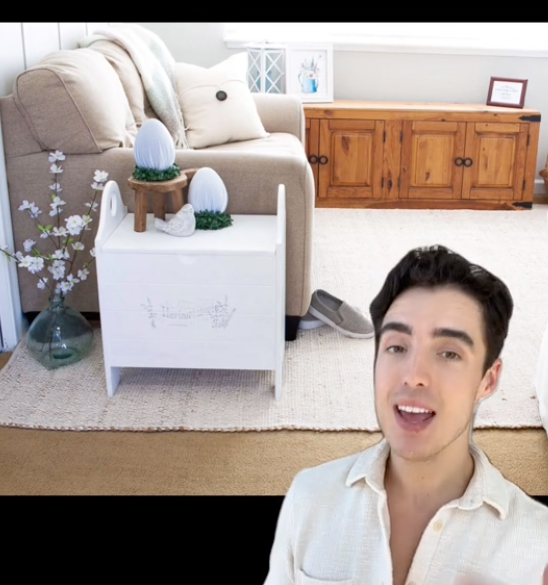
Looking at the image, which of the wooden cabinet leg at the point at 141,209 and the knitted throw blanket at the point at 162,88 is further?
the knitted throw blanket at the point at 162,88

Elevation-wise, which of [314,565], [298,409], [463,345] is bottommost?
[298,409]

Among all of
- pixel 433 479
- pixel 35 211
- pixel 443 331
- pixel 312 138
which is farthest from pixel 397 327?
pixel 312 138

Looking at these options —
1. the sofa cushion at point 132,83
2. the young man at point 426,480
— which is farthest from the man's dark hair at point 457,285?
the sofa cushion at point 132,83

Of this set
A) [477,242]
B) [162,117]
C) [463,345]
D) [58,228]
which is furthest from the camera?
[162,117]

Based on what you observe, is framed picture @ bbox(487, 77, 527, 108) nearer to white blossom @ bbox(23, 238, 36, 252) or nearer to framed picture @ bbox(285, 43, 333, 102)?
framed picture @ bbox(285, 43, 333, 102)

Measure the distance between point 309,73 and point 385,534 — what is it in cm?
239

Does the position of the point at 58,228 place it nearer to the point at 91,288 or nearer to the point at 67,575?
the point at 91,288

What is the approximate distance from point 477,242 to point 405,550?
0.96ft

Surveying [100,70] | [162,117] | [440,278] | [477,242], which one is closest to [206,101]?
[162,117]

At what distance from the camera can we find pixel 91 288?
1.67 metres

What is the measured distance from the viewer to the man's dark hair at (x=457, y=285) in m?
0.63

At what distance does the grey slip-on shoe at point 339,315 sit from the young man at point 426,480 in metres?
0.13

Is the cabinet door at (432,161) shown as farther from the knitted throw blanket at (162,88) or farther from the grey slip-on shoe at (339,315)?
the knitted throw blanket at (162,88)

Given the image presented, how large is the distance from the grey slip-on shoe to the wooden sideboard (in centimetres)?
15
